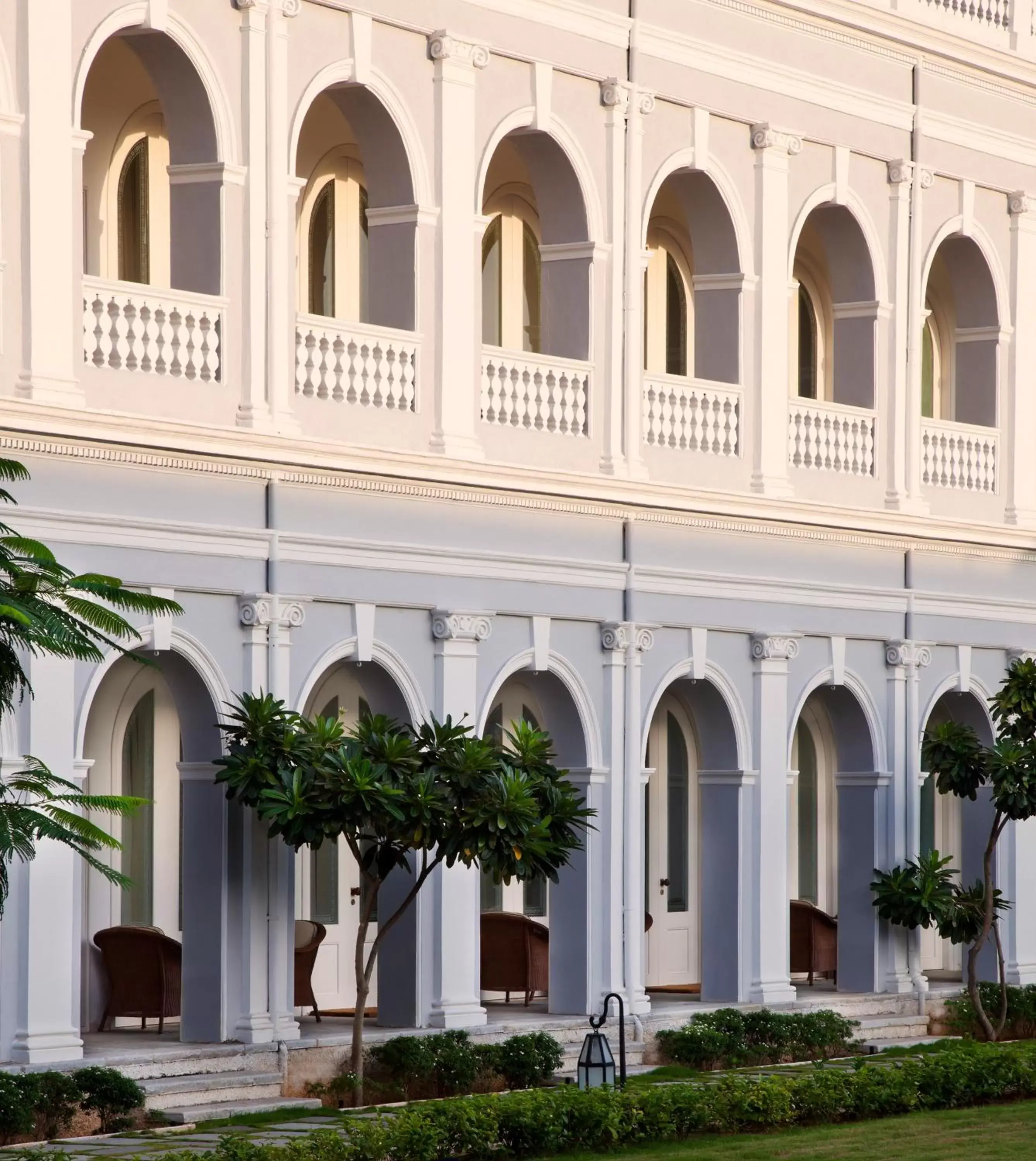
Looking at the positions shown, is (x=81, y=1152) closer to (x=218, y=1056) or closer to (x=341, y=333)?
(x=218, y=1056)

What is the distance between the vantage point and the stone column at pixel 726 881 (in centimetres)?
2061

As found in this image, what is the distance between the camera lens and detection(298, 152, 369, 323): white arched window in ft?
65.2

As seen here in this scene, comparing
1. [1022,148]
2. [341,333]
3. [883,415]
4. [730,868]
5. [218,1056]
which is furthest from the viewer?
[1022,148]

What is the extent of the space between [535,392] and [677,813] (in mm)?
5535

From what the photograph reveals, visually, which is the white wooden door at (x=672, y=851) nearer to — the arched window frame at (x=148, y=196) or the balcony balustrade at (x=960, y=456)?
the balcony balustrade at (x=960, y=456)

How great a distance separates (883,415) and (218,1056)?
358 inches

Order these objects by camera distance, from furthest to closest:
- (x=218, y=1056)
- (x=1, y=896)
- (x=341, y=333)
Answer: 1. (x=341, y=333)
2. (x=218, y=1056)
3. (x=1, y=896)

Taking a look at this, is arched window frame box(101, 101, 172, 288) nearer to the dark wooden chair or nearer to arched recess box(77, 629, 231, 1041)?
arched recess box(77, 629, 231, 1041)

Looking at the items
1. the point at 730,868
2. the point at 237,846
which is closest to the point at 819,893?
the point at 730,868

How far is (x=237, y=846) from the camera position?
16891 millimetres

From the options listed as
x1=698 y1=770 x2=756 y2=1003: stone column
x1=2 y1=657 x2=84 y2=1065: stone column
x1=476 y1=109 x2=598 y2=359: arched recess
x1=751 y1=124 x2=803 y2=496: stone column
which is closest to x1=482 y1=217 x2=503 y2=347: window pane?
x1=476 y1=109 x2=598 y2=359: arched recess

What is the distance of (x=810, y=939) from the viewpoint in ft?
75.4

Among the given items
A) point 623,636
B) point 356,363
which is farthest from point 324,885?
point 356,363

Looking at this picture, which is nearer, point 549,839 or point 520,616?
point 549,839
